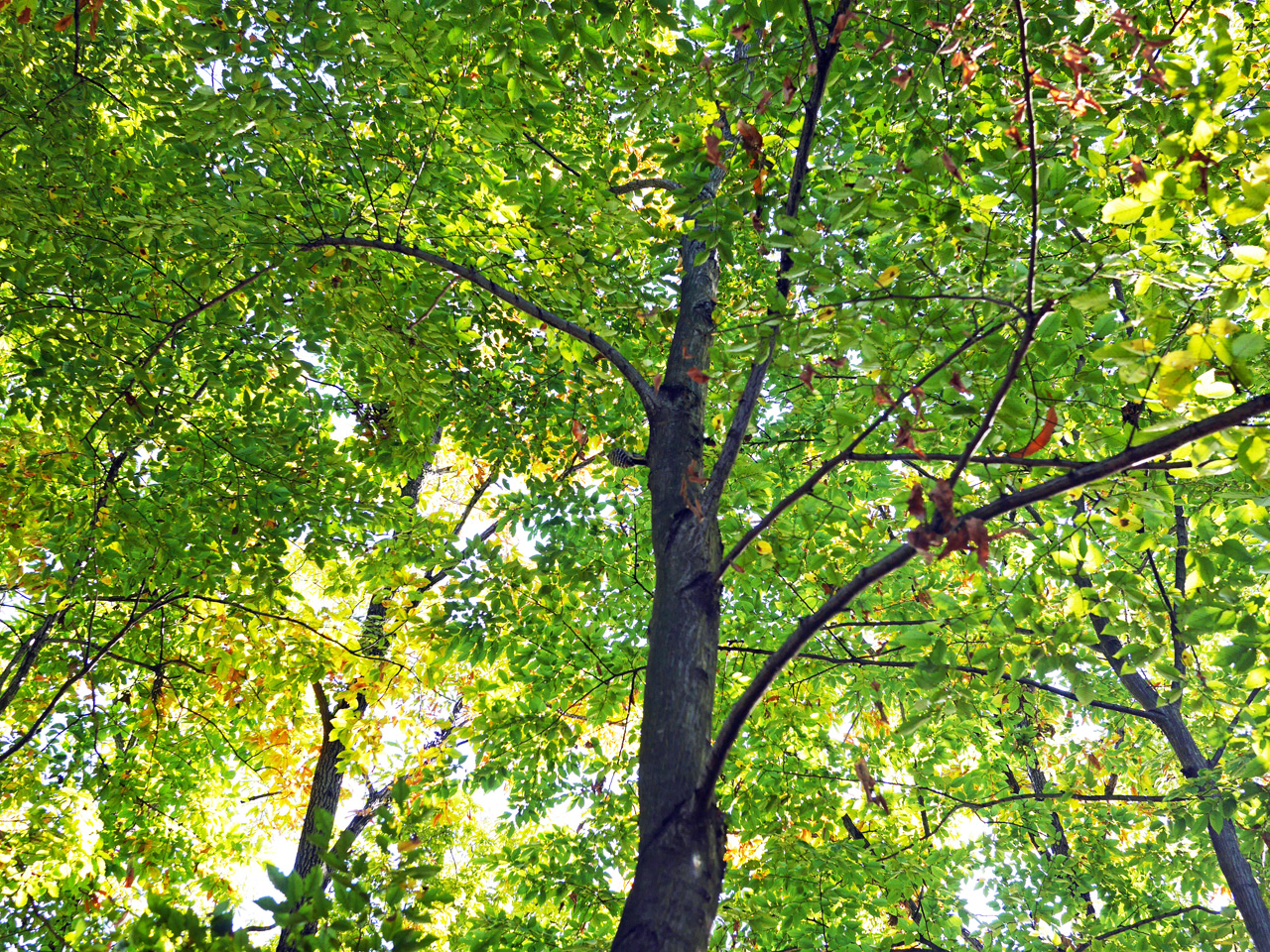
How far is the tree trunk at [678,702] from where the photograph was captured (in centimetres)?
251

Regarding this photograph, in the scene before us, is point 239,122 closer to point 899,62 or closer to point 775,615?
point 899,62

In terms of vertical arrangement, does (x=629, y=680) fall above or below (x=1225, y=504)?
below

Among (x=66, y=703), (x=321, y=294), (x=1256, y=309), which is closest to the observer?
(x=1256, y=309)

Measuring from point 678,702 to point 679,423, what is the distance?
1.63m

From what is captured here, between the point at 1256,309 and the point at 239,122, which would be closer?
the point at 1256,309

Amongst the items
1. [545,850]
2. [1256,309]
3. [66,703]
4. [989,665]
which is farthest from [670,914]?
[66,703]

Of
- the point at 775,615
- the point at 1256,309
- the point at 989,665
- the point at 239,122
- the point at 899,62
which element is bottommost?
the point at 989,665

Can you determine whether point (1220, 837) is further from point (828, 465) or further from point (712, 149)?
point (712, 149)

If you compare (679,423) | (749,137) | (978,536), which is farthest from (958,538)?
(679,423)

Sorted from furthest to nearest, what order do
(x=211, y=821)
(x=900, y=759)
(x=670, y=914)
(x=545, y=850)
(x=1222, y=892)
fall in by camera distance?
(x=1222, y=892)
(x=211, y=821)
(x=900, y=759)
(x=545, y=850)
(x=670, y=914)

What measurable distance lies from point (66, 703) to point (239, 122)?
5469 mm

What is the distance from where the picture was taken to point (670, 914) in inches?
96.8

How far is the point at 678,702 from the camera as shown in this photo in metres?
3.03

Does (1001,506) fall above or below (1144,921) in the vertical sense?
above
